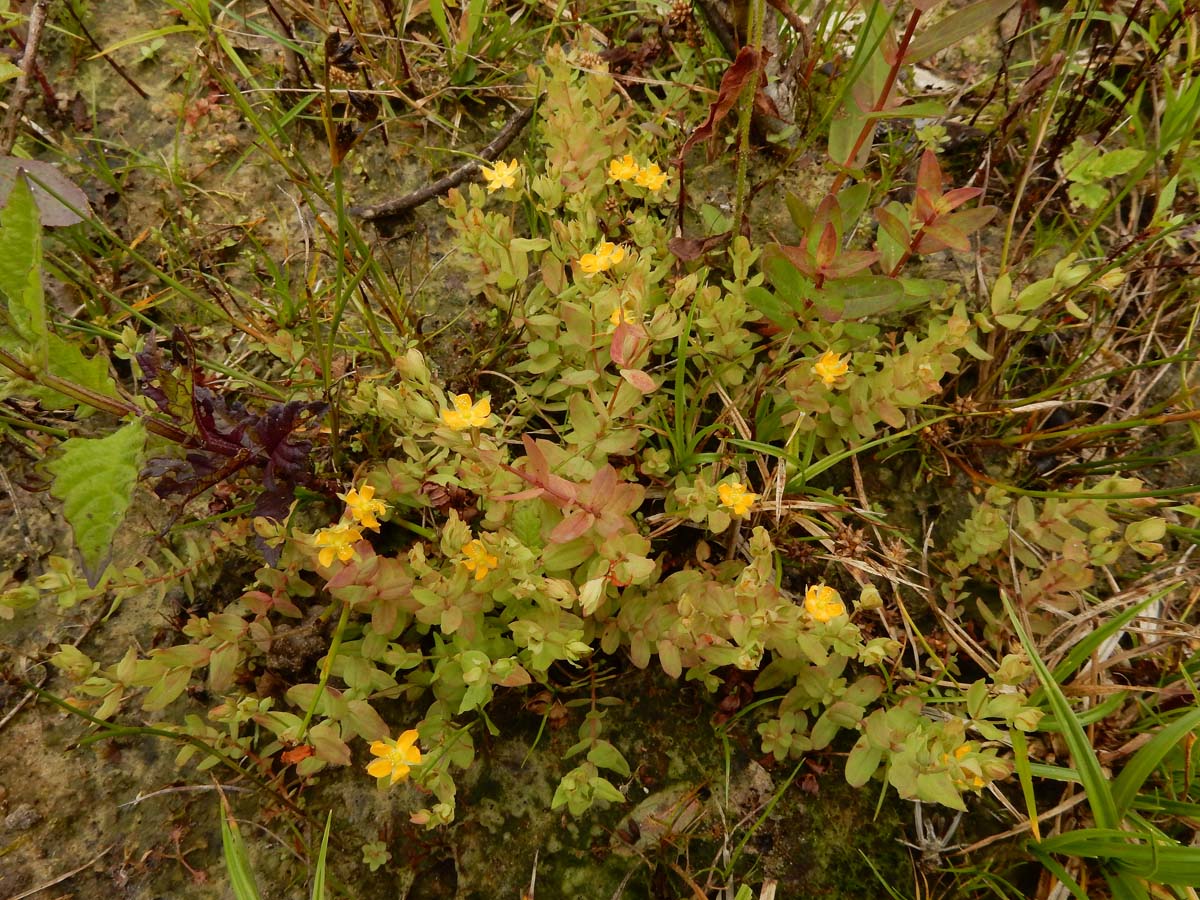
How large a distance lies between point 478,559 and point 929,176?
1.51 metres

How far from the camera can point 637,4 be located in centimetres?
A: 296

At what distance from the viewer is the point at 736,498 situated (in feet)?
5.90

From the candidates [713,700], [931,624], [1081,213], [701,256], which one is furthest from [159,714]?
[1081,213]

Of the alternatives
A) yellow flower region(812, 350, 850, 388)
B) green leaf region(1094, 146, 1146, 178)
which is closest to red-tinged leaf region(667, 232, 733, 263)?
yellow flower region(812, 350, 850, 388)

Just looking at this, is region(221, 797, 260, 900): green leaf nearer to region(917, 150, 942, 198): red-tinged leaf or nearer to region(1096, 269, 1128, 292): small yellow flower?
region(917, 150, 942, 198): red-tinged leaf

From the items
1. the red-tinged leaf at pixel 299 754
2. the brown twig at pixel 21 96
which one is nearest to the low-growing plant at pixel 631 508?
the red-tinged leaf at pixel 299 754

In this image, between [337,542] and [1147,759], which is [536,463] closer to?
[337,542]

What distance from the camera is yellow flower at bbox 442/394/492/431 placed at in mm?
1716

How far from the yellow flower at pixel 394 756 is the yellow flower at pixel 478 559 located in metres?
0.39

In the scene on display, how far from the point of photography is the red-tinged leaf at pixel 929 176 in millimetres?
1908

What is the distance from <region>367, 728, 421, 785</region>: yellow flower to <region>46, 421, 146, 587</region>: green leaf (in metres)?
0.70

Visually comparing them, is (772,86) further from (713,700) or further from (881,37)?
(713,700)

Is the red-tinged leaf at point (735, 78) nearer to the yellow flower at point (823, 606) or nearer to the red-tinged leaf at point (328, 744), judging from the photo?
the yellow flower at point (823, 606)

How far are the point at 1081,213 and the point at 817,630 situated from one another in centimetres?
187
